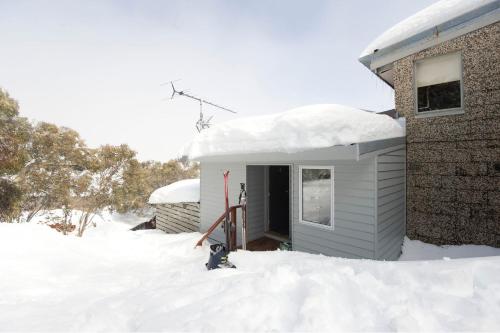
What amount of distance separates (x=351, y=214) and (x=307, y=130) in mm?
2078

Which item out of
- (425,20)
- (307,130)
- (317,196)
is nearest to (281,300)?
(307,130)

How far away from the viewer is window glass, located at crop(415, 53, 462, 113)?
19.0 feet

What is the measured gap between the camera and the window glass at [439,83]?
5.79 meters

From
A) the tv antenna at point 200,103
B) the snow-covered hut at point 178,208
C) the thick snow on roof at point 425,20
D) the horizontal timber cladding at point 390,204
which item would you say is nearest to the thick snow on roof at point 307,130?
the horizontal timber cladding at point 390,204

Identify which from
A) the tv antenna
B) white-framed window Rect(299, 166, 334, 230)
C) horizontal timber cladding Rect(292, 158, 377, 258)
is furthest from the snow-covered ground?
the tv antenna

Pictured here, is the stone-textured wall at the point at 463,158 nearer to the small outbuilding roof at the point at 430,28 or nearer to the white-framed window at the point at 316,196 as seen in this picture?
the small outbuilding roof at the point at 430,28

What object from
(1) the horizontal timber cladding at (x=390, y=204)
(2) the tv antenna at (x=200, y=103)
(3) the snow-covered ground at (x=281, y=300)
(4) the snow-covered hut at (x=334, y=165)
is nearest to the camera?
(3) the snow-covered ground at (x=281, y=300)

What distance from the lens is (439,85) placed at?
601 cm

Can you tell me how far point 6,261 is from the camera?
15.4ft

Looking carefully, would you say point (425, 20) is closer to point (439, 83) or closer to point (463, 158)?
point (439, 83)

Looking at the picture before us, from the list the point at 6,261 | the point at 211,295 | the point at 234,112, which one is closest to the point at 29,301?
the point at 6,261

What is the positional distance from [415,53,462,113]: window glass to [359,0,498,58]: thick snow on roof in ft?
2.51

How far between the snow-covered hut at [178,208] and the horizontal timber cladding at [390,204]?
5960mm

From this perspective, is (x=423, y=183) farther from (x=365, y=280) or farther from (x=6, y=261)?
(x=6, y=261)
